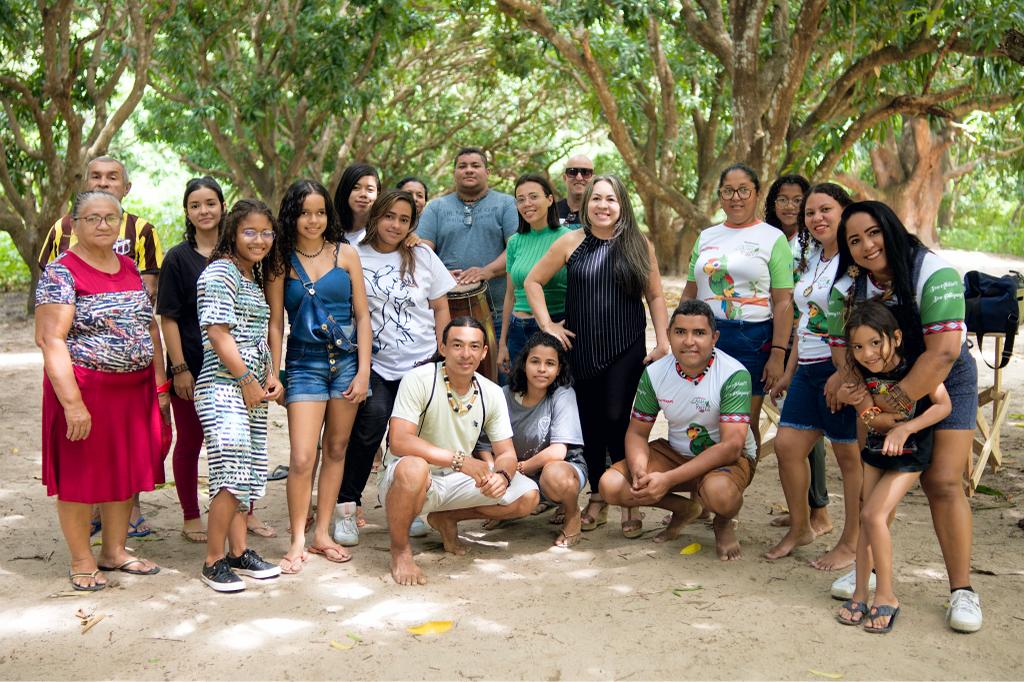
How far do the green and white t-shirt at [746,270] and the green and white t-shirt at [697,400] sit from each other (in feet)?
0.95

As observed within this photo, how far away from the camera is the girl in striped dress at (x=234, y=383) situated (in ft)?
13.9

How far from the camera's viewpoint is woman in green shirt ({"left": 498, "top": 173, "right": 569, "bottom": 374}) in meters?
5.25

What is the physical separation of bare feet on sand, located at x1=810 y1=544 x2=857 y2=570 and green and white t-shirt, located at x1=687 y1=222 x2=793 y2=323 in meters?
1.15

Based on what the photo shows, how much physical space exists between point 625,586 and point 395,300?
1.78 metres

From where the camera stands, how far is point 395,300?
4977mm

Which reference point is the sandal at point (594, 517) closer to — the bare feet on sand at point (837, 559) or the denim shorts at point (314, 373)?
the bare feet on sand at point (837, 559)

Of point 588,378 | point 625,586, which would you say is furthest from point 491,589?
point 588,378

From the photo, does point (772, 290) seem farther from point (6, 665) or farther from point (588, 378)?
point (6, 665)

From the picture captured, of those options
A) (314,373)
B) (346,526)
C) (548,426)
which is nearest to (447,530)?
(346,526)

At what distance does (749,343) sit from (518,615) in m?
1.82

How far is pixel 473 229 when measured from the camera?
573 centimetres

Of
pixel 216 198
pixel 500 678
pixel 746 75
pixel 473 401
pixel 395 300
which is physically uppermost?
pixel 746 75

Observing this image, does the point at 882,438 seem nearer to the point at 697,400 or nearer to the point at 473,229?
the point at 697,400

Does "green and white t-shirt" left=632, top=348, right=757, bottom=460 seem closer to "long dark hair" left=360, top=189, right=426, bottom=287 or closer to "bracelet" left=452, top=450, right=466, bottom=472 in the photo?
"bracelet" left=452, top=450, right=466, bottom=472
